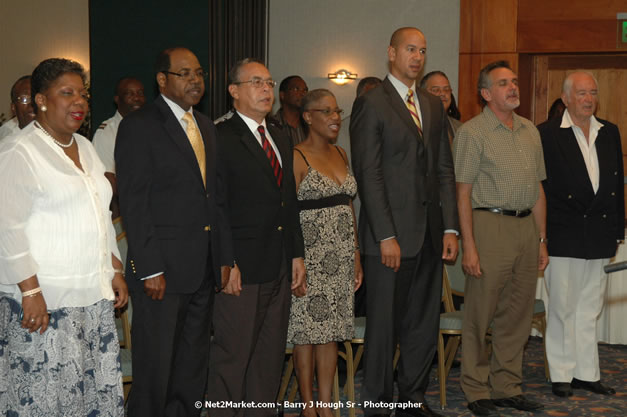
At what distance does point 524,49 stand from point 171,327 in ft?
20.4

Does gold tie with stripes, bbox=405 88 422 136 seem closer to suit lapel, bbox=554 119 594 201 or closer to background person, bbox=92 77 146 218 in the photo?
suit lapel, bbox=554 119 594 201

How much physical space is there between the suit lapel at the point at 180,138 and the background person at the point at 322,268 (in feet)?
2.48

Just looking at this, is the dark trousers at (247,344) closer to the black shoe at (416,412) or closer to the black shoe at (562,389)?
the black shoe at (416,412)

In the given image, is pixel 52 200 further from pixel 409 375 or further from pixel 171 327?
pixel 409 375

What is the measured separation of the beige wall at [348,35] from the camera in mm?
8852

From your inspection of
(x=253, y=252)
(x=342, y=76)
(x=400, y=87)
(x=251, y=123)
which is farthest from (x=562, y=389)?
(x=342, y=76)

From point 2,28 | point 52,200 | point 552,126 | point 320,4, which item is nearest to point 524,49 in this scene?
point 320,4

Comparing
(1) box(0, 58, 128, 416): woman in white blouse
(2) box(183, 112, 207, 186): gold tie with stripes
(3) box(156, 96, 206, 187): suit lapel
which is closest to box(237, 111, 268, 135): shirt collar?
(2) box(183, 112, 207, 186): gold tie with stripes

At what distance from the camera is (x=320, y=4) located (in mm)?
9312

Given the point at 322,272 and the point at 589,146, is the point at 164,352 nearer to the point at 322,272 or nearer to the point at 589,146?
the point at 322,272

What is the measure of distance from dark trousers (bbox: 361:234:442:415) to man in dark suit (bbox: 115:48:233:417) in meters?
1.04

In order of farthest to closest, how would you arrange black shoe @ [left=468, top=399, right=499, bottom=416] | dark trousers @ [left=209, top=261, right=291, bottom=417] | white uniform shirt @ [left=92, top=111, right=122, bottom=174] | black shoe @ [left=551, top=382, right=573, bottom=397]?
white uniform shirt @ [left=92, top=111, right=122, bottom=174]
black shoe @ [left=551, top=382, right=573, bottom=397]
black shoe @ [left=468, top=399, right=499, bottom=416]
dark trousers @ [left=209, top=261, right=291, bottom=417]

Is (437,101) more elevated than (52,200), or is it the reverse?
(437,101)

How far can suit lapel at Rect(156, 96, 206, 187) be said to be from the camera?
326 centimetres
